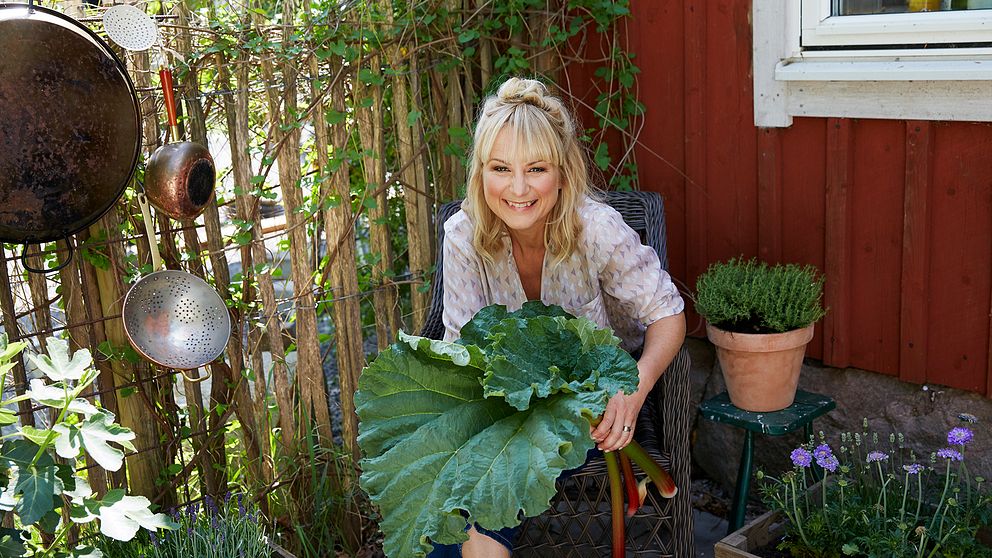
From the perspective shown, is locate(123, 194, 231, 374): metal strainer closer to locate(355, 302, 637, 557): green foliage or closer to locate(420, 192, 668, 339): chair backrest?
locate(420, 192, 668, 339): chair backrest

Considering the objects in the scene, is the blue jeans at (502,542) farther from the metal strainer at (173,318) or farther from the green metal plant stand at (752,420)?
the metal strainer at (173,318)

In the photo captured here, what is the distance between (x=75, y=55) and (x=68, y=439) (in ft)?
3.29

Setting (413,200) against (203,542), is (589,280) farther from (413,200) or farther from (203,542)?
(203,542)

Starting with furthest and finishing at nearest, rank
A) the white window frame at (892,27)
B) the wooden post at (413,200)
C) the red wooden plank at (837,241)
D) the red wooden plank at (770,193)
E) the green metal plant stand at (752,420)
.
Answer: the wooden post at (413,200)
the red wooden plank at (770,193)
the red wooden plank at (837,241)
the green metal plant stand at (752,420)
the white window frame at (892,27)

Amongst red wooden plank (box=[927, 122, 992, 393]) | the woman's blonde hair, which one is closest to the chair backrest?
the woman's blonde hair

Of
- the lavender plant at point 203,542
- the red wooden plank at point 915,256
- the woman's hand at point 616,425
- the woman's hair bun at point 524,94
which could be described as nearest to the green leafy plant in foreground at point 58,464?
the lavender plant at point 203,542

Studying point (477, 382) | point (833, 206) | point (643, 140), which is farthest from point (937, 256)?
point (477, 382)

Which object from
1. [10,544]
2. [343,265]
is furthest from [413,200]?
[10,544]

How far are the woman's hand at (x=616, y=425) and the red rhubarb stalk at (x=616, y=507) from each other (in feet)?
0.30

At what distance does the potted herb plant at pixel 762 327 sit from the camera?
9.80ft

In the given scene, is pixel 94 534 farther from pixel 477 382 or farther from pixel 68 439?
pixel 477 382

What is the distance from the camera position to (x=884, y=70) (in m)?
2.87

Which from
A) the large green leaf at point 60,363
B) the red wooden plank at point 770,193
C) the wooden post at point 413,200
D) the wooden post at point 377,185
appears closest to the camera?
A: the large green leaf at point 60,363

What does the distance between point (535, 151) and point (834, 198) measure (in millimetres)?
1087
